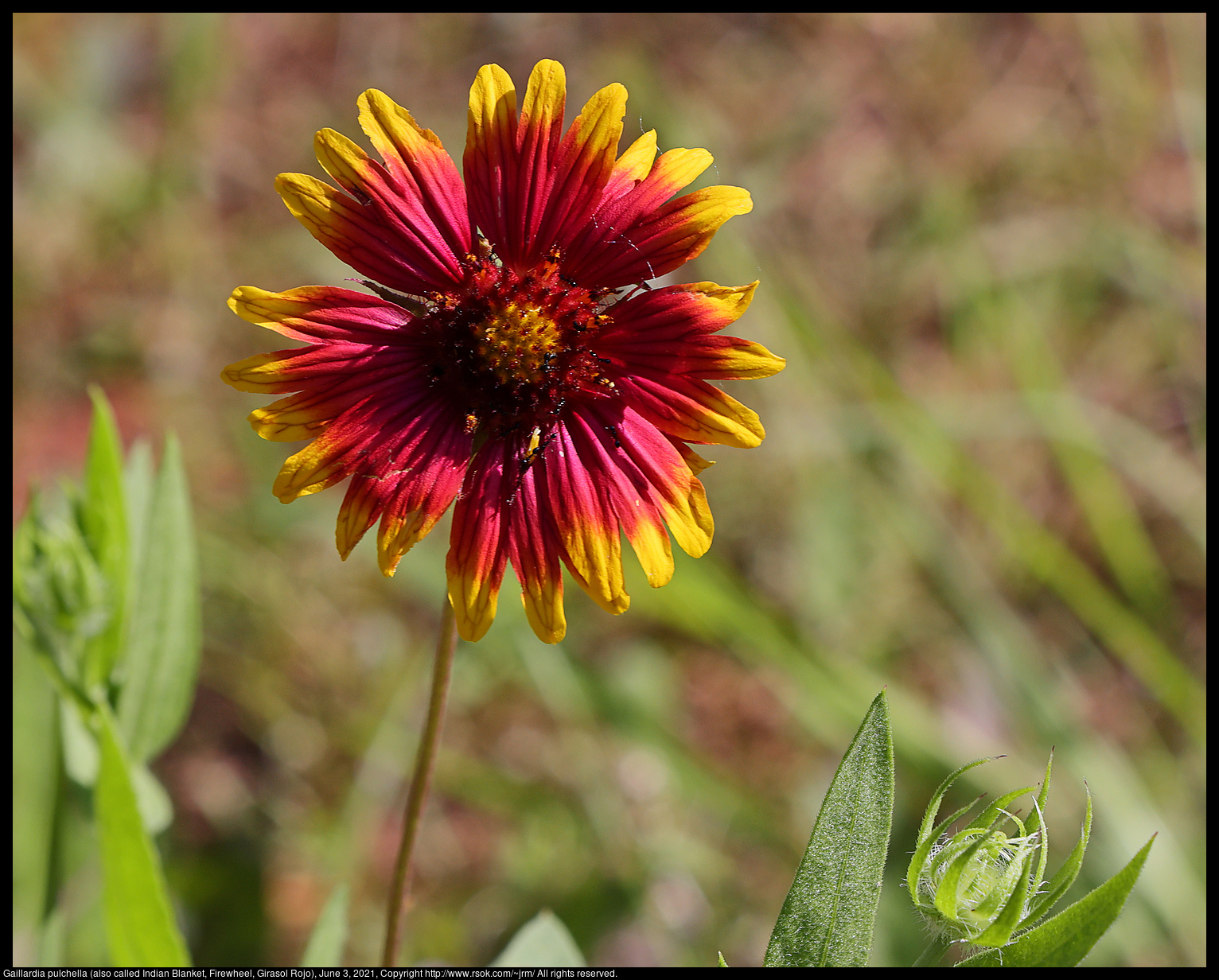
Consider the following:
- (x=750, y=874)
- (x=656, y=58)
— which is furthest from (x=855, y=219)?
(x=750, y=874)

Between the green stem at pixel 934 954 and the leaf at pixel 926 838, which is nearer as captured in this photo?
the leaf at pixel 926 838

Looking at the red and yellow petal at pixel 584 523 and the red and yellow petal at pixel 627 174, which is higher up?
the red and yellow petal at pixel 627 174

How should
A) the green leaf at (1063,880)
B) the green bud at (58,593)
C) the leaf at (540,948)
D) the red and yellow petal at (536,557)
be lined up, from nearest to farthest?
the green leaf at (1063,880), the red and yellow petal at (536,557), the green bud at (58,593), the leaf at (540,948)

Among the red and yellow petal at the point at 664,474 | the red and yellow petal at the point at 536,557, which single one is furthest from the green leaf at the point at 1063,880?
the red and yellow petal at the point at 536,557

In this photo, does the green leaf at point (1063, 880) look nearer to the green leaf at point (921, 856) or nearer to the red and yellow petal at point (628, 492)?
the green leaf at point (921, 856)

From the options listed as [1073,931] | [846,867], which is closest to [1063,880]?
[1073,931]

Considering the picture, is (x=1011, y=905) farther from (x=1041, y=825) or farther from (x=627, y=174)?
(x=627, y=174)
